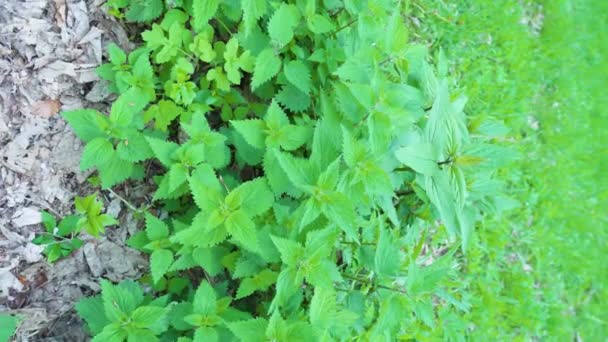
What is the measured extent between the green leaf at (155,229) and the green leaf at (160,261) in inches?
2.5

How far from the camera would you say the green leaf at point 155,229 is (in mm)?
2028

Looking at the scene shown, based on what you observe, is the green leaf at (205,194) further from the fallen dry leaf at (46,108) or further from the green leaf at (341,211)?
the fallen dry leaf at (46,108)

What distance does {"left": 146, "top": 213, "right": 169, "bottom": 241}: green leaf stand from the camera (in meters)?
2.03

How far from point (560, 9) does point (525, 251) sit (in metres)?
1.90

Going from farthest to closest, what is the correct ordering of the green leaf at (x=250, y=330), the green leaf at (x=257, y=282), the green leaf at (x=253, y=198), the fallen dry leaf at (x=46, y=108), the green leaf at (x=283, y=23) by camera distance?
the fallen dry leaf at (x=46, y=108) → the green leaf at (x=283, y=23) → the green leaf at (x=257, y=282) → the green leaf at (x=253, y=198) → the green leaf at (x=250, y=330)

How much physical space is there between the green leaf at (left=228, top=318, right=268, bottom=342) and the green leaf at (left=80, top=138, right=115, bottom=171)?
80 cm

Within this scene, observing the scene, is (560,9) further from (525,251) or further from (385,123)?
(385,123)

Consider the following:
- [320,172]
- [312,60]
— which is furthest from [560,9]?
[320,172]

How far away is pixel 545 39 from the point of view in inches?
151

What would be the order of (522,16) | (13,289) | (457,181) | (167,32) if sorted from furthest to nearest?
1. (522,16)
2. (167,32)
3. (13,289)
4. (457,181)

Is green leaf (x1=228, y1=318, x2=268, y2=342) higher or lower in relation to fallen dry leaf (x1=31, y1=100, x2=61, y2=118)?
lower

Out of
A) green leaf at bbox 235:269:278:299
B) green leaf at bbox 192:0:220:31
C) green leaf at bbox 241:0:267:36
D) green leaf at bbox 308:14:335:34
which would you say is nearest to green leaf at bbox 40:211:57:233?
green leaf at bbox 235:269:278:299

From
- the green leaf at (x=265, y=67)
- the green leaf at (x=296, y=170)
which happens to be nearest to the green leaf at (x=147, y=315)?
the green leaf at (x=296, y=170)

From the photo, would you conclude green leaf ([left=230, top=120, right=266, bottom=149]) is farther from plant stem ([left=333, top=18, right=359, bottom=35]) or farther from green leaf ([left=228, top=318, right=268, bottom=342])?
green leaf ([left=228, top=318, right=268, bottom=342])
